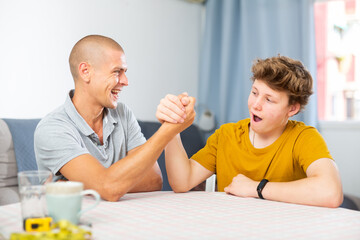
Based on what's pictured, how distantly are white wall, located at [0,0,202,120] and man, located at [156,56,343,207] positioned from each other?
1.24 meters

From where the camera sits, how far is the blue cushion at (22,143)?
2135mm

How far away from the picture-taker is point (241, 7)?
10.7ft

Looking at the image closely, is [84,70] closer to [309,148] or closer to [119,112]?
[119,112]

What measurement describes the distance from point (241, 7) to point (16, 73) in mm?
1811

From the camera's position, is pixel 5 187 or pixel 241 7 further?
pixel 241 7

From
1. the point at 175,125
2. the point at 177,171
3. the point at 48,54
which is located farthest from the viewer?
the point at 48,54

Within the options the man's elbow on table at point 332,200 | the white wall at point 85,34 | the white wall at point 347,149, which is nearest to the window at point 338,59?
the white wall at point 347,149

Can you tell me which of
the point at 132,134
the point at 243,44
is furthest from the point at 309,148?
the point at 243,44

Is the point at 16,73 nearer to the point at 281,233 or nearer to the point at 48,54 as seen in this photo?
the point at 48,54

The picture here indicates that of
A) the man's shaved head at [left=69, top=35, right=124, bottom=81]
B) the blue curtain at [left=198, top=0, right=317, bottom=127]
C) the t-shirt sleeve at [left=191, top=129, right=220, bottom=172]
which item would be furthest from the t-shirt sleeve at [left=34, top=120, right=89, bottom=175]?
the blue curtain at [left=198, top=0, right=317, bottom=127]

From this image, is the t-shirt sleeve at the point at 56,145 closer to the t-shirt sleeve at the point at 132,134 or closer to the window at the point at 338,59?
the t-shirt sleeve at the point at 132,134

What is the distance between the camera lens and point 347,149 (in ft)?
9.32

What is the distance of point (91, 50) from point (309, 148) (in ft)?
3.21

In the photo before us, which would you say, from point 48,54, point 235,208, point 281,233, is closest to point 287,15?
point 48,54
